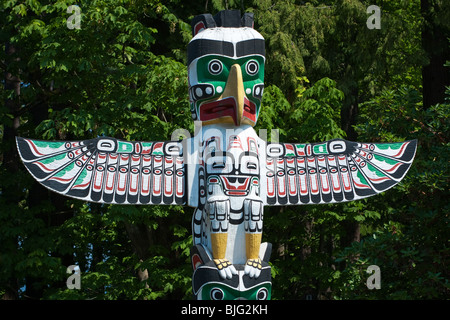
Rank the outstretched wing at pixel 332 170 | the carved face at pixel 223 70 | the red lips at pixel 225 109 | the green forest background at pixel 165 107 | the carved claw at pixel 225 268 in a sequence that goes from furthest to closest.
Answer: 1. the green forest background at pixel 165 107
2. the outstretched wing at pixel 332 170
3. the carved face at pixel 223 70
4. the red lips at pixel 225 109
5. the carved claw at pixel 225 268

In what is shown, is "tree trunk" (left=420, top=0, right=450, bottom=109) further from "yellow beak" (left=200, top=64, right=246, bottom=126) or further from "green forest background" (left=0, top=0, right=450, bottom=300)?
"yellow beak" (left=200, top=64, right=246, bottom=126)

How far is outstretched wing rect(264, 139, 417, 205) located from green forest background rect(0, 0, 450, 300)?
31.8 inches

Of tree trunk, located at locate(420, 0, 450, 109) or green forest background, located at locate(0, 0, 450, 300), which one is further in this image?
tree trunk, located at locate(420, 0, 450, 109)

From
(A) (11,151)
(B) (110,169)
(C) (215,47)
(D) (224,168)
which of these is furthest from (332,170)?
(A) (11,151)

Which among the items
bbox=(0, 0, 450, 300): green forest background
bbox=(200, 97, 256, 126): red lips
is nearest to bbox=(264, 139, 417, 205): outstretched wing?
bbox=(200, 97, 256, 126): red lips

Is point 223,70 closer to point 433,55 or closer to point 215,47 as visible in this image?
point 215,47

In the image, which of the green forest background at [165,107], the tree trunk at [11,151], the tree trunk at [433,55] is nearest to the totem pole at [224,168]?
the green forest background at [165,107]

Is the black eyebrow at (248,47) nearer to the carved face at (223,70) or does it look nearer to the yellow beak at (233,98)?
the carved face at (223,70)

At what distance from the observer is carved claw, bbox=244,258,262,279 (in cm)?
770

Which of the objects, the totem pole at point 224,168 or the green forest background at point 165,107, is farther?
the green forest background at point 165,107

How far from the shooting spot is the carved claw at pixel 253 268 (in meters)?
7.70

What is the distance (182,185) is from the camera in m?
8.30

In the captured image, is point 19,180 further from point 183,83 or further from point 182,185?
point 182,185

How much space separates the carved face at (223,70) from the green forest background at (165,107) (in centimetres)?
252
